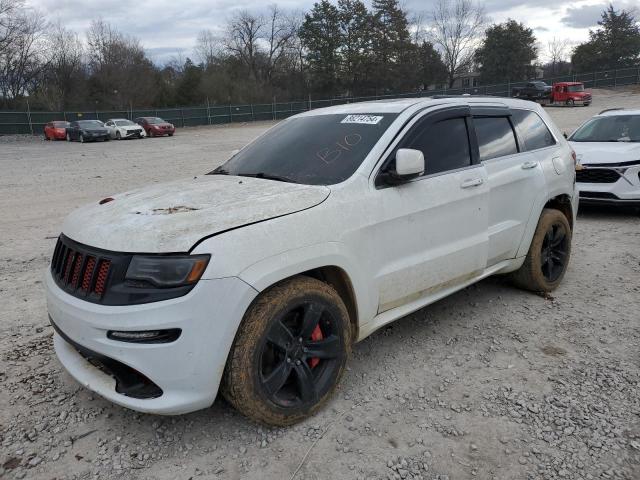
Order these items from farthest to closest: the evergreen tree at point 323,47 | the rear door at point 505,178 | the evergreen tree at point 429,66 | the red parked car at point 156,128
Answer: the evergreen tree at point 429,66, the evergreen tree at point 323,47, the red parked car at point 156,128, the rear door at point 505,178

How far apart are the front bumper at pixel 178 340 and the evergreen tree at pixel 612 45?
74.0 m

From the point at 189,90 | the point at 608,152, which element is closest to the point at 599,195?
the point at 608,152

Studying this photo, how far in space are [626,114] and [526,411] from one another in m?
7.84

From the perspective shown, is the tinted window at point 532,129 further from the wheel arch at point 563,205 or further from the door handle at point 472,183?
the door handle at point 472,183

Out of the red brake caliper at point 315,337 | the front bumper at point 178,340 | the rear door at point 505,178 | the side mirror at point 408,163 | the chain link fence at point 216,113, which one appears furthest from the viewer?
the chain link fence at point 216,113

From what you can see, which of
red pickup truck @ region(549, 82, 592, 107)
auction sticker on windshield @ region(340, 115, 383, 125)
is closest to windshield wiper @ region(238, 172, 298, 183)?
auction sticker on windshield @ region(340, 115, 383, 125)

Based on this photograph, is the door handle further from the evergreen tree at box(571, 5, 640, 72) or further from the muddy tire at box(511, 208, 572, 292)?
the evergreen tree at box(571, 5, 640, 72)

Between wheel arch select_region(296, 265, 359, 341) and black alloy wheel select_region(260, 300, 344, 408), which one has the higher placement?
wheel arch select_region(296, 265, 359, 341)

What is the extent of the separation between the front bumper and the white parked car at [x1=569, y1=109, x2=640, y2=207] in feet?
20.6

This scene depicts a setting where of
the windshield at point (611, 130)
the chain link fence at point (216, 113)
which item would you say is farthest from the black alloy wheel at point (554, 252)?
the chain link fence at point (216, 113)

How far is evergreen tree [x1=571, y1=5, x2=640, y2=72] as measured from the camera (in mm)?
62969

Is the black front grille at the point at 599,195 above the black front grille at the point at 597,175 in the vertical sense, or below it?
below

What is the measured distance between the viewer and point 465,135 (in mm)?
3953

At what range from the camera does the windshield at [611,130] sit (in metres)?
8.40
